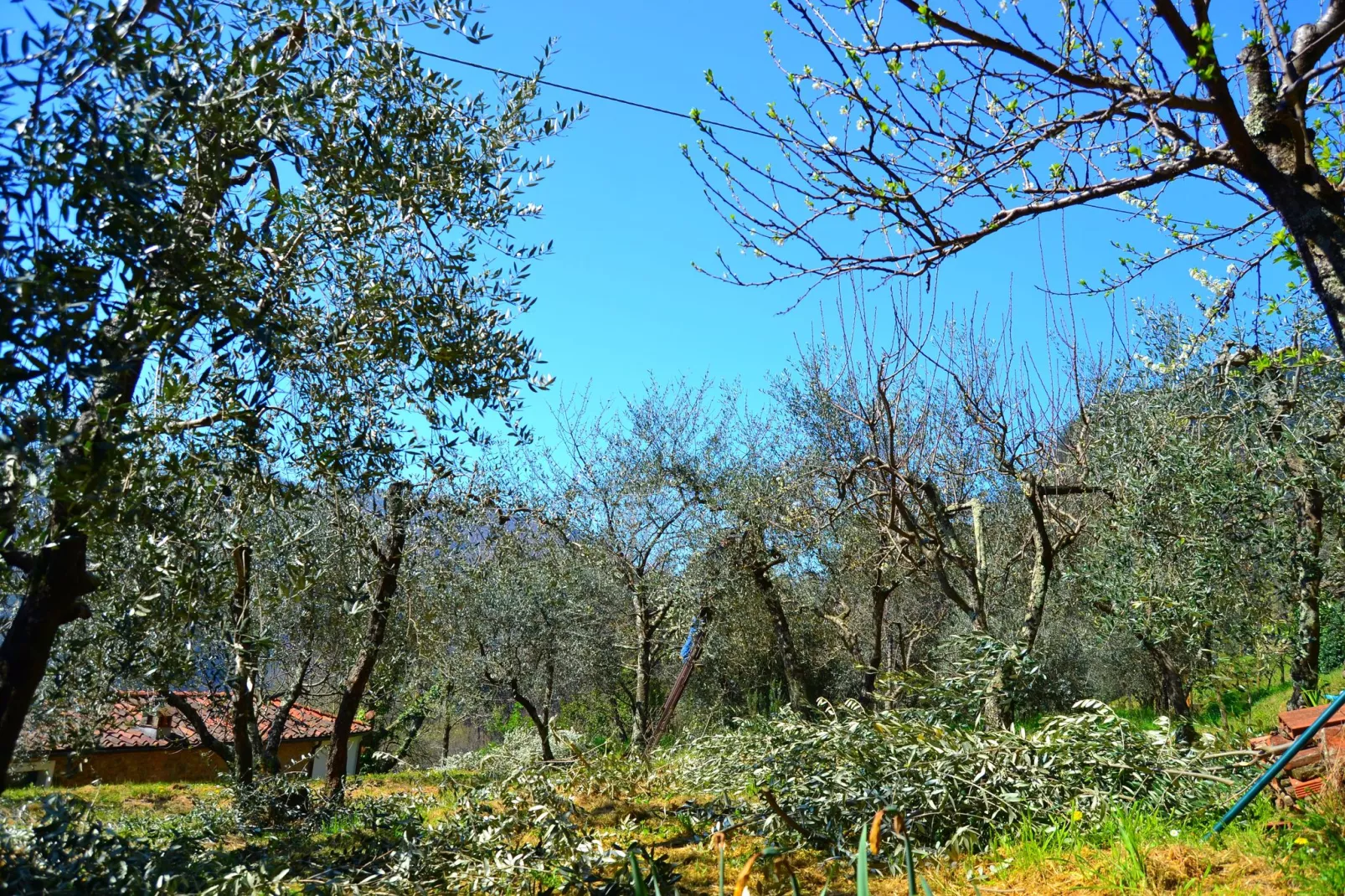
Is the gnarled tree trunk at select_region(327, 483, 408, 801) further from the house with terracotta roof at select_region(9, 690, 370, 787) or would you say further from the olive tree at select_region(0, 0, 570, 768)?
the olive tree at select_region(0, 0, 570, 768)

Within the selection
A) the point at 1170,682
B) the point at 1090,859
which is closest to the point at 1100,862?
the point at 1090,859

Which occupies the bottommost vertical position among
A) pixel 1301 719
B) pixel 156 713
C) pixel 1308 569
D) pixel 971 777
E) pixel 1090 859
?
pixel 1090 859

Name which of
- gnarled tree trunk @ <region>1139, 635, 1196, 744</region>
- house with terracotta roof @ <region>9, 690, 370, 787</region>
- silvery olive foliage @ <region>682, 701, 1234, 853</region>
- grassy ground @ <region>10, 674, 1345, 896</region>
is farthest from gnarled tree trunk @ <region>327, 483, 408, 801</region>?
gnarled tree trunk @ <region>1139, 635, 1196, 744</region>

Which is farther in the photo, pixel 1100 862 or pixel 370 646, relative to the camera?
pixel 370 646

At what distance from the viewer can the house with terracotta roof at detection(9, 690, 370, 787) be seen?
6535 mm

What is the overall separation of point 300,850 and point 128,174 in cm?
462

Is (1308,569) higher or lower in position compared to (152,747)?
higher

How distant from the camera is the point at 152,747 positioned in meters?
17.6

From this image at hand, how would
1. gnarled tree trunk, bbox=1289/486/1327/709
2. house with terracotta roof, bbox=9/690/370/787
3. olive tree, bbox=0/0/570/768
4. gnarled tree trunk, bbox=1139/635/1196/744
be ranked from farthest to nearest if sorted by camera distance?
gnarled tree trunk, bbox=1139/635/1196/744, gnarled tree trunk, bbox=1289/486/1327/709, house with terracotta roof, bbox=9/690/370/787, olive tree, bbox=0/0/570/768

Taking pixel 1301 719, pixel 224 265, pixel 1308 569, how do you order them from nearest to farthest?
pixel 224 265, pixel 1301 719, pixel 1308 569

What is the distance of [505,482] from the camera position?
478 inches

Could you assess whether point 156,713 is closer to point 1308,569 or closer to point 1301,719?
point 1301,719

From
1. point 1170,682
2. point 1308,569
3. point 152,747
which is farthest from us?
point 152,747

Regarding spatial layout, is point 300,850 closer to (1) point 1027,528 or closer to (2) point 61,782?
(1) point 1027,528
